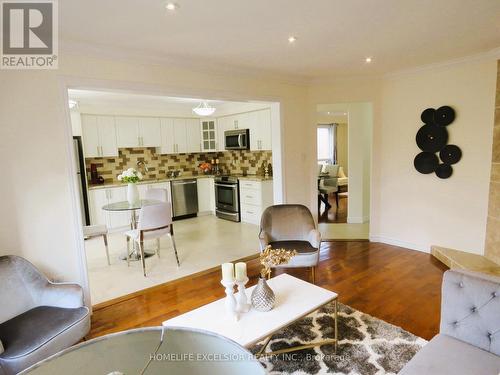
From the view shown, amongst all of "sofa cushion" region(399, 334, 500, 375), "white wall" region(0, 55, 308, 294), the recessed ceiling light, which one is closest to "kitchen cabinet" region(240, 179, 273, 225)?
"white wall" region(0, 55, 308, 294)

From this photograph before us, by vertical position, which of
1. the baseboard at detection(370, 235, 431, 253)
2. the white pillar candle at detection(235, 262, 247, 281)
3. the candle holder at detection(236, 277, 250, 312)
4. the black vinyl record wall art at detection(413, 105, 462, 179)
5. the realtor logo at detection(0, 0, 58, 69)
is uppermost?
the realtor logo at detection(0, 0, 58, 69)

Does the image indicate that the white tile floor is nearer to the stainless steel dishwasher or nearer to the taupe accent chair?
the stainless steel dishwasher

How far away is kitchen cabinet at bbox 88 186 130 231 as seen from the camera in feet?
18.1

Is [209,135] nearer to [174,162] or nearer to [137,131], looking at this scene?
[174,162]

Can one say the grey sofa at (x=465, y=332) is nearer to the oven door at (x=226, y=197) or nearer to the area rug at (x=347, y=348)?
the area rug at (x=347, y=348)

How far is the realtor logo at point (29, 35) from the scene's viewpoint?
1.97 metres

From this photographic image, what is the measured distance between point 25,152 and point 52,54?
85 centimetres

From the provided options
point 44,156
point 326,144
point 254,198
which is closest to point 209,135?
point 254,198

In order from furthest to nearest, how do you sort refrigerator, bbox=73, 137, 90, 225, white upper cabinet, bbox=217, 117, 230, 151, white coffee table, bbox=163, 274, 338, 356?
white upper cabinet, bbox=217, 117, 230, 151 → refrigerator, bbox=73, 137, 90, 225 → white coffee table, bbox=163, 274, 338, 356

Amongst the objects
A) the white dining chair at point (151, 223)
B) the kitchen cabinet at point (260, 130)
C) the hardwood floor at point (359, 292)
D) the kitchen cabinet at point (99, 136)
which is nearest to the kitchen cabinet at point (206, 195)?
the kitchen cabinet at point (260, 130)

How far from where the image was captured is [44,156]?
2572mm

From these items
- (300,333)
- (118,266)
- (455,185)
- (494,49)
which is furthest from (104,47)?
(455,185)

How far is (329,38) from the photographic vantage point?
2764mm

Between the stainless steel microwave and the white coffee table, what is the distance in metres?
4.33
